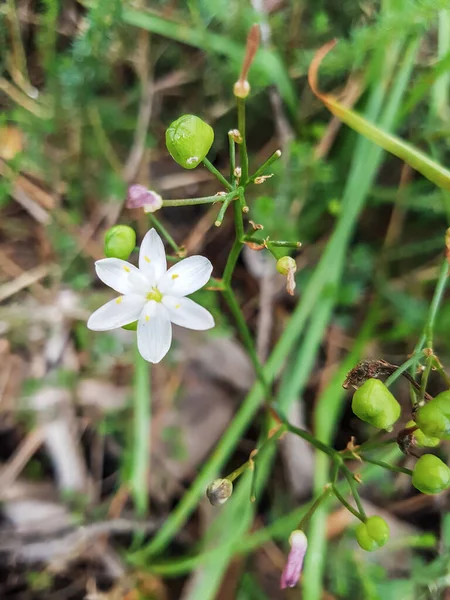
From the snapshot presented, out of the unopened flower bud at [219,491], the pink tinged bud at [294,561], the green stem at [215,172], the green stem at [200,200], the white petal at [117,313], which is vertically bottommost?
the pink tinged bud at [294,561]

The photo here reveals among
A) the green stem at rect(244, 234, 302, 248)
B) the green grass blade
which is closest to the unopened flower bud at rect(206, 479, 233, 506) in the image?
the green stem at rect(244, 234, 302, 248)

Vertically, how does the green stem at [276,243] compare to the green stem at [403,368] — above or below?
above

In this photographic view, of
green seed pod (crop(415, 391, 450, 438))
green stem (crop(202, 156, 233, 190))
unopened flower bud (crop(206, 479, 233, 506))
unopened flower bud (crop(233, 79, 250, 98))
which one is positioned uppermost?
unopened flower bud (crop(233, 79, 250, 98))

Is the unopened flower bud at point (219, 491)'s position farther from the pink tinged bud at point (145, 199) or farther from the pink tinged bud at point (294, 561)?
the pink tinged bud at point (145, 199)

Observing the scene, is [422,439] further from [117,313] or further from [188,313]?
[117,313]

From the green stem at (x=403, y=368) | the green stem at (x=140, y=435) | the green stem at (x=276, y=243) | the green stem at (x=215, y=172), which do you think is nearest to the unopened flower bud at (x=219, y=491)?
the green stem at (x=403, y=368)

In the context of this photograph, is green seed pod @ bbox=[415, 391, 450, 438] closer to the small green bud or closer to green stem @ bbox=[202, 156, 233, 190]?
the small green bud
